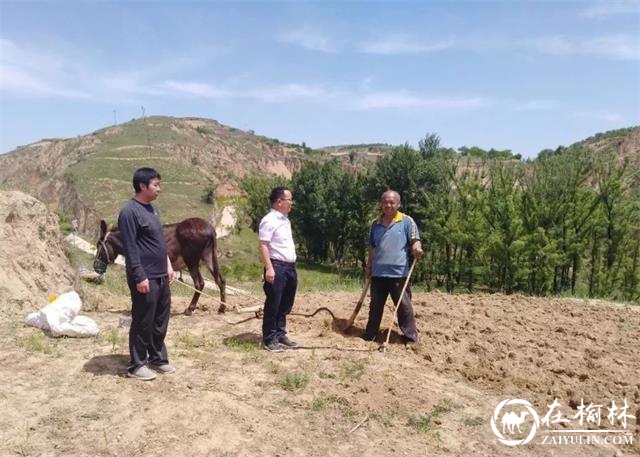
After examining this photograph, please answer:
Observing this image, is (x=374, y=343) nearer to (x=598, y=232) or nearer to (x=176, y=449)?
(x=176, y=449)

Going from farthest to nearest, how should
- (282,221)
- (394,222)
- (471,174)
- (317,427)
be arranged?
(471,174) < (394,222) < (282,221) < (317,427)

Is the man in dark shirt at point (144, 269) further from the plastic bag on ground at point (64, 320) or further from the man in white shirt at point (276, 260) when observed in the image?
the plastic bag on ground at point (64, 320)

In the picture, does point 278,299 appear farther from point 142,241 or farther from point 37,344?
point 37,344

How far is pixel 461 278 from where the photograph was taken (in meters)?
29.5

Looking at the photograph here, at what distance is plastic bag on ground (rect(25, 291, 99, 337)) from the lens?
6.17 m

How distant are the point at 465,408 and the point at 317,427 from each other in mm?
1540

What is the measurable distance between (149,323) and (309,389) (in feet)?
5.80

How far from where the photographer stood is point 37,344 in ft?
18.6

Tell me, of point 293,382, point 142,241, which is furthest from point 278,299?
point 142,241

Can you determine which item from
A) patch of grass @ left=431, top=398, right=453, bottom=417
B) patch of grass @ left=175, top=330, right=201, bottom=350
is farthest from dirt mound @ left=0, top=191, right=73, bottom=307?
patch of grass @ left=431, top=398, right=453, bottom=417

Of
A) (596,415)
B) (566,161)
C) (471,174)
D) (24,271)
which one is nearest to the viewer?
(596,415)

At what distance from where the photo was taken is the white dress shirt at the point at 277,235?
228 inches

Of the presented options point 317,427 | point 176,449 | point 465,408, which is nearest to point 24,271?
point 176,449

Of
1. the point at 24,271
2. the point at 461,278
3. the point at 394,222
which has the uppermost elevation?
the point at 394,222
